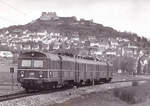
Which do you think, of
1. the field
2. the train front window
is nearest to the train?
the train front window

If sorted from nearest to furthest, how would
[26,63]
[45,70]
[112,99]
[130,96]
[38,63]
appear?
[45,70]
[38,63]
[26,63]
[112,99]
[130,96]

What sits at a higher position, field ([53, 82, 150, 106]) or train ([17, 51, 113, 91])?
train ([17, 51, 113, 91])

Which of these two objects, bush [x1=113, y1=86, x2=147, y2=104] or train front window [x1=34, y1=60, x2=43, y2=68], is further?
bush [x1=113, y1=86, x2=147, y2=104]

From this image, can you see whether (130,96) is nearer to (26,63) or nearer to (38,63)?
(38,63)

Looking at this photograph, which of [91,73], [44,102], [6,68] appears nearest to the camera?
[44,102]

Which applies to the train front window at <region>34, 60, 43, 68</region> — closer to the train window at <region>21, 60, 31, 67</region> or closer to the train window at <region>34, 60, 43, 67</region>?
the train window at <region>34, 60, 43, 67</region>

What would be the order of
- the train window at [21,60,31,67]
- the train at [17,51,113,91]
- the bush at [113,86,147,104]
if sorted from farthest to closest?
1. the bush at [113,86,147,104]
2. the train window at [21,60,31,67]
3. the train at [17,51,113,91]

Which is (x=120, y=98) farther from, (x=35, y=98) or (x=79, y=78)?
(x=35, y=98)

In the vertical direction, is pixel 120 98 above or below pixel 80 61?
below

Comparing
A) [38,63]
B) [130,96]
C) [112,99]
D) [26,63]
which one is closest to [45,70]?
[38,63]

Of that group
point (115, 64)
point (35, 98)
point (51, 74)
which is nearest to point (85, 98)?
point (51, 74)

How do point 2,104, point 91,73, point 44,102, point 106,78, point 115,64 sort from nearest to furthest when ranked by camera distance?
point 2,104
point 44,102
point 91,73
point 106,78
point 115,64
